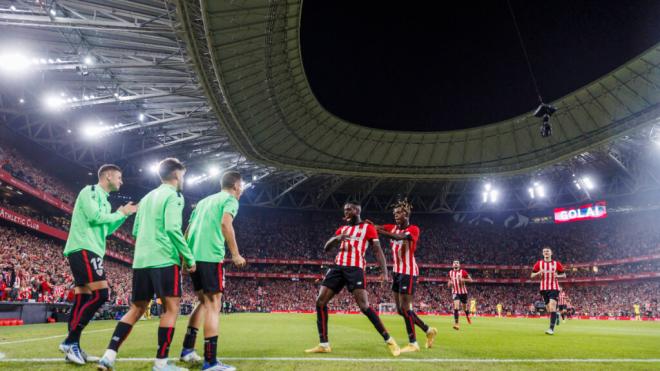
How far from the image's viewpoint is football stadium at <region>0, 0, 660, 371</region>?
611cm

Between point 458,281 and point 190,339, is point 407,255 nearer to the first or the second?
point 190,339

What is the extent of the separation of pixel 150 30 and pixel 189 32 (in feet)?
5.53

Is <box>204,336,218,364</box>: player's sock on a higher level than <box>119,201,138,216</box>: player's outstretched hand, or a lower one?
lower

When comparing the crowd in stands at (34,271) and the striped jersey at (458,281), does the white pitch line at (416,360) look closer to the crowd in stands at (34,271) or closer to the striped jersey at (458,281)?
the striped jersey at (458,281)

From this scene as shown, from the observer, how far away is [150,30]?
1945 cm

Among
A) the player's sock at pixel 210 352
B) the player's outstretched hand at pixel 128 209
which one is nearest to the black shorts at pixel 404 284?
the player's sock at pixel 210 352

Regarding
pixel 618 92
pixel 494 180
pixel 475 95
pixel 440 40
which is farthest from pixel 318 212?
pixel 618 92

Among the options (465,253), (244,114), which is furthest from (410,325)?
(465,253)

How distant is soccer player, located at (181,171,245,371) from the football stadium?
0.04 metres

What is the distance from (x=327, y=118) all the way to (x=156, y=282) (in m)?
31.3

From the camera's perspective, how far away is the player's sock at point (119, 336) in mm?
4848

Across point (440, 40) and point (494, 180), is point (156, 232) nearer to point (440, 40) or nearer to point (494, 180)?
point (440, 40)

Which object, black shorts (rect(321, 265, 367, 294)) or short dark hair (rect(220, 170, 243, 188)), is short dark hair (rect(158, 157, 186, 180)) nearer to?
short dark hair (rect(220, 170, 243, 188))

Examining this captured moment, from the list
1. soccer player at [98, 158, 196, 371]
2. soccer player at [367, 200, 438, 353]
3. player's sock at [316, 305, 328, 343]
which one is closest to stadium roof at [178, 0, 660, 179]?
soccer player at [367, 200, 438, 353]
